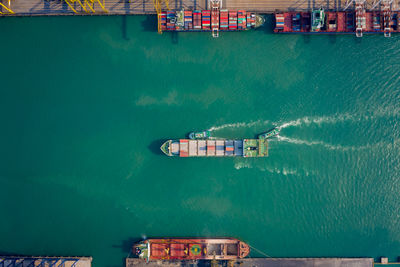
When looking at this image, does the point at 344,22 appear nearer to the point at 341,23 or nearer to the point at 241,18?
the point at 341,23

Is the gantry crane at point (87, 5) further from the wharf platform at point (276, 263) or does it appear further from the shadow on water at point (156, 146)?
the wharf platform at point (276, 263)

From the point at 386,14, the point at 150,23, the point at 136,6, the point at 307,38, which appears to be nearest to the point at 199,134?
the point at 150,23

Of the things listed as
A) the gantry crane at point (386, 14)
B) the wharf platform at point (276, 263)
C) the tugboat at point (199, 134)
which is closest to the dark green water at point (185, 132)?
the tugboat at point (199, 134)

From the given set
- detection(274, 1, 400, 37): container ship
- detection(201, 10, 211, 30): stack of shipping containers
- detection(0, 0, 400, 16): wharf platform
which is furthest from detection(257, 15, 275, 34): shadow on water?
detection(201, 10, 211, 30): stack of shipping containers

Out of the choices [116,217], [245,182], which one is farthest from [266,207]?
Result: [116,217]

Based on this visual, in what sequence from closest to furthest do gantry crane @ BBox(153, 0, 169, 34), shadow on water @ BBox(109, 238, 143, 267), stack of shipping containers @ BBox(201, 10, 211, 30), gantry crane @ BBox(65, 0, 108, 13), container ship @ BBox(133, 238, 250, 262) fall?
container ship @ BBox(133, 238, 250, 262) → stack of shipping containers @ BBox(201, 10, 211, 30) → gantry crane @ BBox(153, 0, 169, 34) → gantry crane @ BBox(65, 0, 108, 13) → shadow on water @ BBox(109, 238, 143, 267)

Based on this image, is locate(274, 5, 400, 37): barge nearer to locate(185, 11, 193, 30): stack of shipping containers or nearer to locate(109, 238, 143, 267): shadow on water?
locate(185, 11, 193, 30): stack of shipping containers
